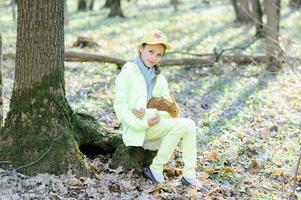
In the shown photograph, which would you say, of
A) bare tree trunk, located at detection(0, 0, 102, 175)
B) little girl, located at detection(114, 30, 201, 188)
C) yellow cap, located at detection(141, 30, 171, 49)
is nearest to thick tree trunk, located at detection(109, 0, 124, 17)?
bare tree trunk, located at detection(0, 0, 102, 175)

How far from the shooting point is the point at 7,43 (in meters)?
17.1

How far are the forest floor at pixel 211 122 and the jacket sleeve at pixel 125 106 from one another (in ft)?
2.12

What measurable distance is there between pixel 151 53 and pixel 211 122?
3796 mm

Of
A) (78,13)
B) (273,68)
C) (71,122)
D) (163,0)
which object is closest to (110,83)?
(273,68)

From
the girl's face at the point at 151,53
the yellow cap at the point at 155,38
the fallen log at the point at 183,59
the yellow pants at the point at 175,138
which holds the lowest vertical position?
the fallen log at the point at 183,59

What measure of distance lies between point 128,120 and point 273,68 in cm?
909

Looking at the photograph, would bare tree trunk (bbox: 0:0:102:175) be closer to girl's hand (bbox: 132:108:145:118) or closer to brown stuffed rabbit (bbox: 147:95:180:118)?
girl's hand (bbox: 132:108:145:118)

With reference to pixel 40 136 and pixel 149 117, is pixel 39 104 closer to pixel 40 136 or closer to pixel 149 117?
pixel 40 136

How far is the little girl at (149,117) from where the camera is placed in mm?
5938

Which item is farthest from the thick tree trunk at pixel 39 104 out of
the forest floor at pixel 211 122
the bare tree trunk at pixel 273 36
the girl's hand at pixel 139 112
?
the bare tree trunk at pixel 273 36

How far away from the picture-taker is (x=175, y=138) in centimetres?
606

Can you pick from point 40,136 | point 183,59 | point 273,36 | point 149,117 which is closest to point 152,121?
point 149,117

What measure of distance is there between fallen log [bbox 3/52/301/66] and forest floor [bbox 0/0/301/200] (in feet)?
0.50

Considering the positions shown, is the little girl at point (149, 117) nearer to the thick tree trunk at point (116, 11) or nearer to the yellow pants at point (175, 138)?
the yellow pants at point (175, 138)
